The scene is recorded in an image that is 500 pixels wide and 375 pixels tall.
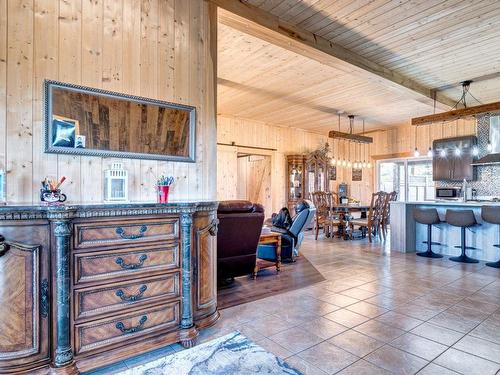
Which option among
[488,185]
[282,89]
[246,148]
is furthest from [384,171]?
[282,89]

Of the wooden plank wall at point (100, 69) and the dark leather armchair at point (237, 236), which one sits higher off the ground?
the wooden plank wall at point (100, 69)

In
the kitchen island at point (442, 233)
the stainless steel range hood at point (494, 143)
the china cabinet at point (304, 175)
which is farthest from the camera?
the china cabinet at point (304, 175)

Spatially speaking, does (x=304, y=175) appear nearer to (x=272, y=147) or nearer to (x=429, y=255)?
(x=272, y=147)

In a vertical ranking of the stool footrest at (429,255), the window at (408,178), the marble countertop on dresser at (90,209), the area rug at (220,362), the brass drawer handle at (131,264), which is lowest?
the area rug at (220,362)

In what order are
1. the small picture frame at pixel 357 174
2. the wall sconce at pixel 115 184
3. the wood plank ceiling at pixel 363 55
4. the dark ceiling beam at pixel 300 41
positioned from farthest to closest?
the small picture frame at pixel 357 174 → the wood plank ceiling at pixel 363 55 → the dark ceiling beam at pixel 300 41 → the wall sconce at pixel 115 184

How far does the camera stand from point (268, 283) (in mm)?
3953

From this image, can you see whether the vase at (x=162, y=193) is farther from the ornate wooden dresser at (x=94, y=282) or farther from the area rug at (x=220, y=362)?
the area rug at (x=220, y=362)

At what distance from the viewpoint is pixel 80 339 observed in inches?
76.6

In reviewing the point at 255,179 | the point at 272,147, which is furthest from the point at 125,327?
the point at 255,179

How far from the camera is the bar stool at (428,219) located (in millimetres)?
5414

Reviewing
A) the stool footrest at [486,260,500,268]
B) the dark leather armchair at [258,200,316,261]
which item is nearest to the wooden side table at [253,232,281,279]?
the dark leather armchair at [258,200,316,261]

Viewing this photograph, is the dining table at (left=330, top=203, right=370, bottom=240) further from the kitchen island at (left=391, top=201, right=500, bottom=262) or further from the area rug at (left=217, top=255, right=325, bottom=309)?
the area rug at (left=217, top=255, right=325, bottom=309)

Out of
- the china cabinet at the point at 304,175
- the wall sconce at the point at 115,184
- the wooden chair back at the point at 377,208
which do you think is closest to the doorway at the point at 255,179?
the china cabinet at the point at 304,175

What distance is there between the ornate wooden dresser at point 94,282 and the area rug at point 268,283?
0.96 m
